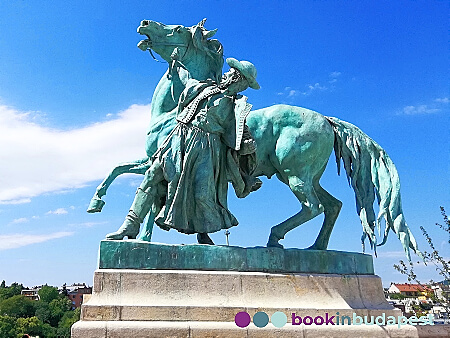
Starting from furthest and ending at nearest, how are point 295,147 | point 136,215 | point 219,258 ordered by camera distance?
point 295,147 → point 136,215 → point 219,258

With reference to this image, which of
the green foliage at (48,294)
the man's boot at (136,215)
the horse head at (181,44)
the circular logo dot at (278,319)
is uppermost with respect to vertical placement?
the green foliage at (48,294)

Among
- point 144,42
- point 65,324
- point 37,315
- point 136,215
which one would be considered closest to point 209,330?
point 136,215

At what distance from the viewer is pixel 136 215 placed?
20.8 feet

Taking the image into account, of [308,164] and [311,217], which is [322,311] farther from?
[308,164]

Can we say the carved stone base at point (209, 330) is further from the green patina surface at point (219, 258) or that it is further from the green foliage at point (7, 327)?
the green foliage at point (7, 327)

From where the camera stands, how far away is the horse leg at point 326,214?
24.4 feet

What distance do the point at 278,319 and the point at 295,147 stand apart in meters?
2.66

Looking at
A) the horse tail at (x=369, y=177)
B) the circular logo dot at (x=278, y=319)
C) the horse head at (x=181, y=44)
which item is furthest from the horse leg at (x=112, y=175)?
the horse tail at (x=369, y=177)

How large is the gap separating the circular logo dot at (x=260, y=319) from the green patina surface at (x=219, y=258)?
70 centimetres

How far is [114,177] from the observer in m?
6.98

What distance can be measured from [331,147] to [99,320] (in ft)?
14.3

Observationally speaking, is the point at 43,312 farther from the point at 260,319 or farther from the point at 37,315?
the point at 260,319

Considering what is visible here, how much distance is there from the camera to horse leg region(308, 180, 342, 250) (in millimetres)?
7434

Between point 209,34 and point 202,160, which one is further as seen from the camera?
point 209,34
